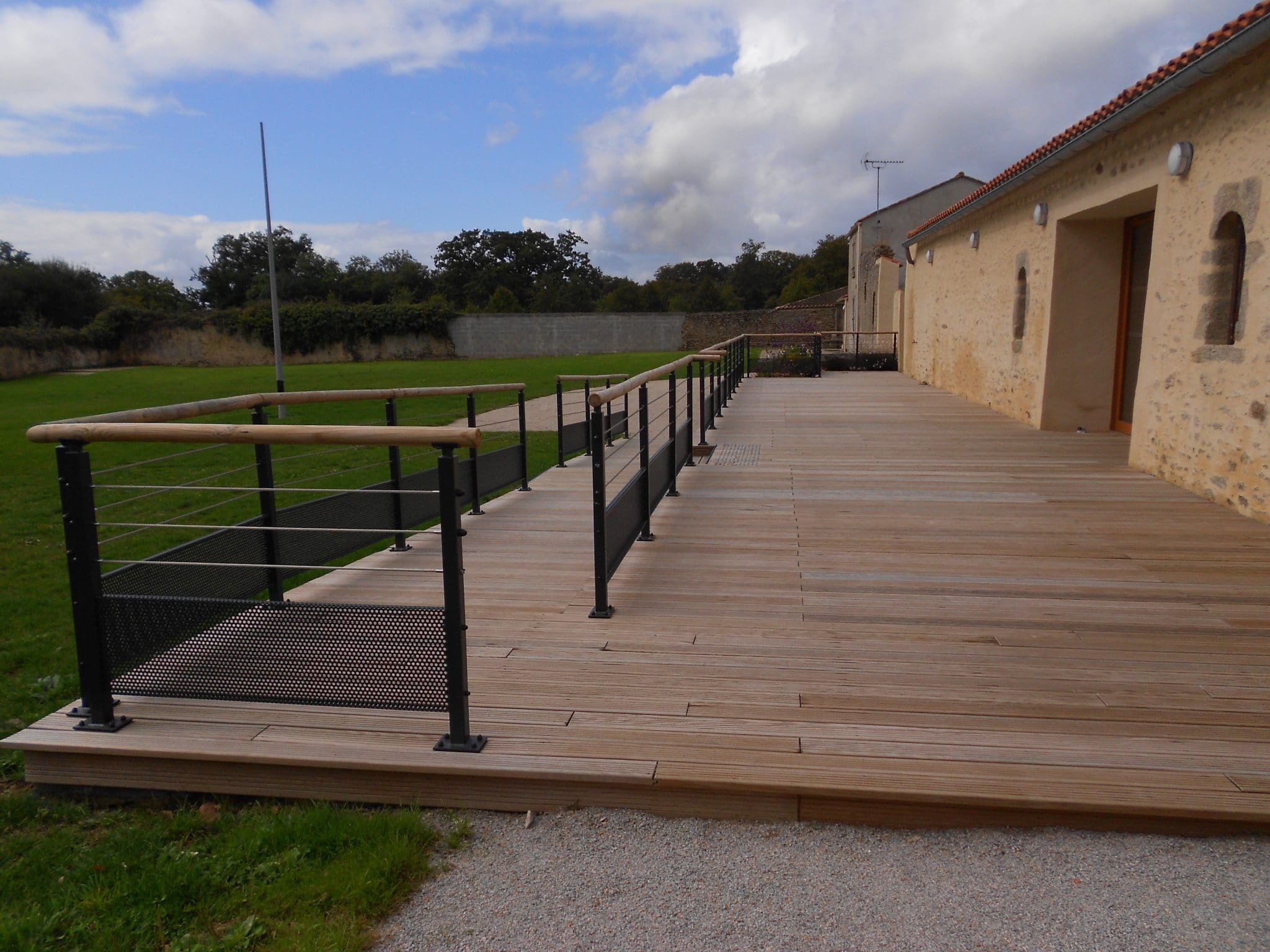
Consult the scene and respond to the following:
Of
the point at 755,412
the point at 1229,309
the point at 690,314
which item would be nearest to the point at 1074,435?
the point at 1229,309

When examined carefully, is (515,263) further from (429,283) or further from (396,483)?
(396,483)

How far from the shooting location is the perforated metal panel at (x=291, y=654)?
2.70 metres

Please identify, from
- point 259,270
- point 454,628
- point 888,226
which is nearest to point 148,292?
point 259,270

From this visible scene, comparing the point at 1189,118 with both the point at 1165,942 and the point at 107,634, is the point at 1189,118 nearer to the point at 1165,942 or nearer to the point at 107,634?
the point at 1165,942

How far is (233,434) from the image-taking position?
270 cm

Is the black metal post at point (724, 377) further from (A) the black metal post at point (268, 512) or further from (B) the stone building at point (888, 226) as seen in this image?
(B) the stone building at point (888, 226)

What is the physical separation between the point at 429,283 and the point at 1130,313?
212 ft

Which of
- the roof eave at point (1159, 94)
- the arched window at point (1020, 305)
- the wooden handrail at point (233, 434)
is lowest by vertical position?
the wooden handrail at point (233, 434)

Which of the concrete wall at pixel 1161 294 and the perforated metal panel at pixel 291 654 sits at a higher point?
the concrete wall at pixel 1161 294

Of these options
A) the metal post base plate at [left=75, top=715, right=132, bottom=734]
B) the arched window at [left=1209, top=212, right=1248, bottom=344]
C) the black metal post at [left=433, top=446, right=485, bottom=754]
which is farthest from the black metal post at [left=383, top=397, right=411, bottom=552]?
the arched window at [left=1209, top=212, right=1248, bottom=344]

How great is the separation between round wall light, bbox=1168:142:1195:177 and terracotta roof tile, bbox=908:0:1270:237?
483 mm

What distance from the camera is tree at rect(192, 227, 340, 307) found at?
2448 inches

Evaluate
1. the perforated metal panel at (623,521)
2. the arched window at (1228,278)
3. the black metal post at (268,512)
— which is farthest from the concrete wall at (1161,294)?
the black metal post at (268,512)

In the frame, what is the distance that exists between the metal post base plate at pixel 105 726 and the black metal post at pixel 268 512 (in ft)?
2.64
